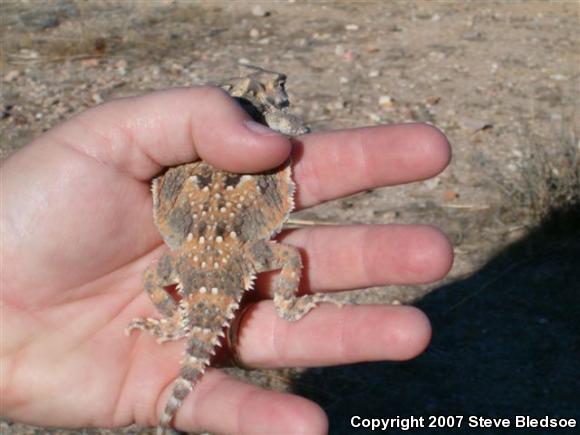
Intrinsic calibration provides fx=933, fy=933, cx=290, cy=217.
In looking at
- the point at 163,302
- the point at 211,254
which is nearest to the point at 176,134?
the point at 211,254

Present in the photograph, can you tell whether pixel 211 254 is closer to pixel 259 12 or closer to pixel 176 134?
pixel 176 134

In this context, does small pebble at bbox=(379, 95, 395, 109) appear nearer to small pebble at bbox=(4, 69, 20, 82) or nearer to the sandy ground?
the sandy ground

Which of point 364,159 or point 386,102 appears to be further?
point 386,102

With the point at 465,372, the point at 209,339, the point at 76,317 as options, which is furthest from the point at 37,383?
the point at 465,372

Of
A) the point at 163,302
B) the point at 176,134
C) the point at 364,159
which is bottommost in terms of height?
the point at 163,302

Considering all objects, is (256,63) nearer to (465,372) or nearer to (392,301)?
(392,301)

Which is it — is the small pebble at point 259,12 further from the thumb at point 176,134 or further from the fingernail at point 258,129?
the fingernail at point 258,129
